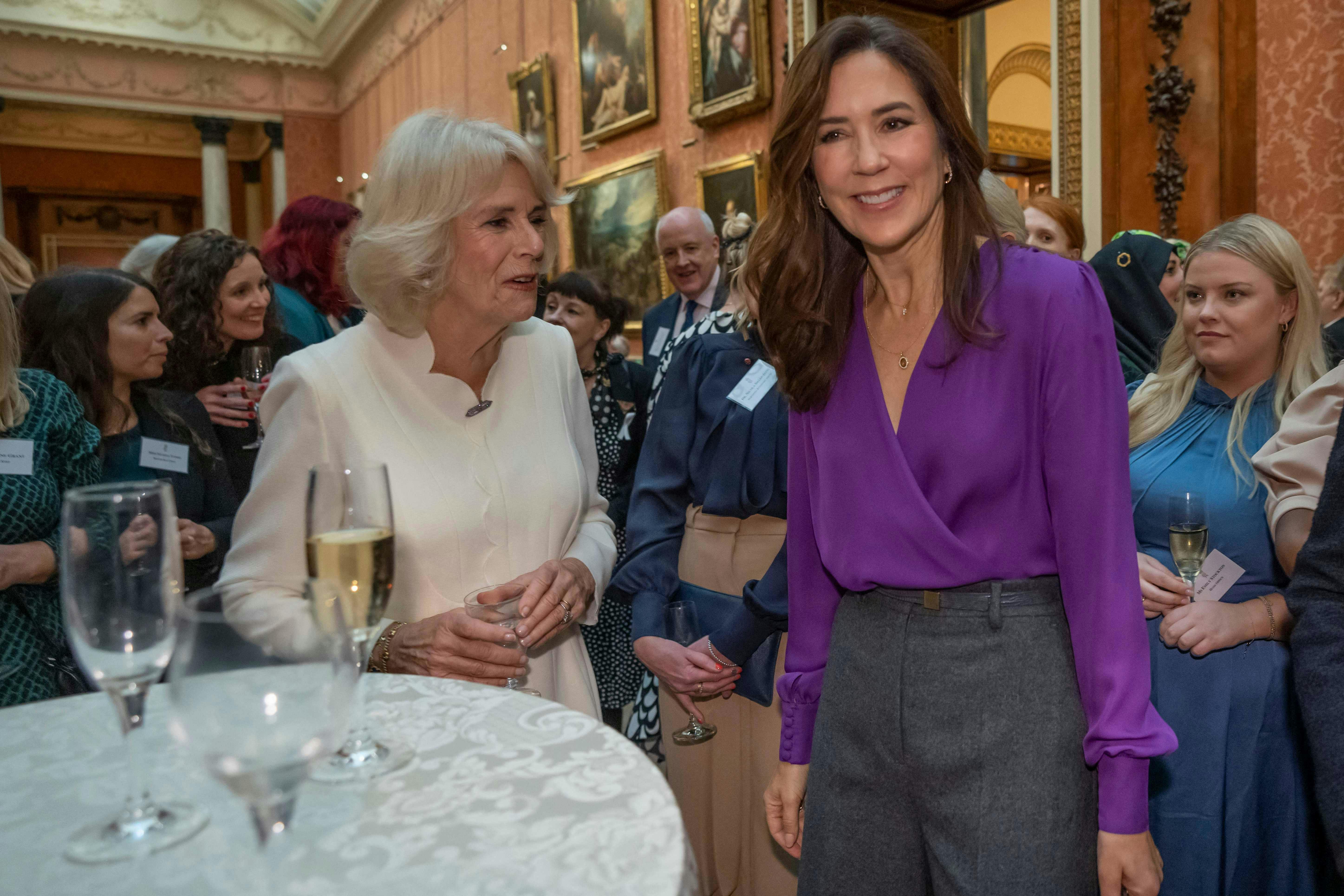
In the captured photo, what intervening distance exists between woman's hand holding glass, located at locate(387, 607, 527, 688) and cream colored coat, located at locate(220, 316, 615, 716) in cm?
18

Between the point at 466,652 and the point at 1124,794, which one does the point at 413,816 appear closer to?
the point at 466,652

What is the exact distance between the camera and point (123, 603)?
838mm

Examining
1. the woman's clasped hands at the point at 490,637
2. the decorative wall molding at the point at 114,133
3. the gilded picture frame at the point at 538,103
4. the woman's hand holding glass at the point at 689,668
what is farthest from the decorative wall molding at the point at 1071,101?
the decorative wall molding at the point at 114,133

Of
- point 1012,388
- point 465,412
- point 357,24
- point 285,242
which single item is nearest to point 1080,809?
point 1012,388

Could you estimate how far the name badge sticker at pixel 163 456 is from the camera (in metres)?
2.77

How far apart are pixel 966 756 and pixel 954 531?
0.31 meters

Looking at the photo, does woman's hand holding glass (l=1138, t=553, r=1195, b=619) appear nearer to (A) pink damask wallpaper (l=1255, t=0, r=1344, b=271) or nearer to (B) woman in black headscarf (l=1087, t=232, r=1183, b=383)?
(B) woman in black headscarf (l=1087, t=232, r=1183, b=383)

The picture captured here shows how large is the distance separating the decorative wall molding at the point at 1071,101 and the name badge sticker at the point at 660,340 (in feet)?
7.42

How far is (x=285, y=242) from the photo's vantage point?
4.21 meters

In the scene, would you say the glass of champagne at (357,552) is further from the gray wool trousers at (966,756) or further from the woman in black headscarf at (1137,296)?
the woman in black headscarf at (1137,296)

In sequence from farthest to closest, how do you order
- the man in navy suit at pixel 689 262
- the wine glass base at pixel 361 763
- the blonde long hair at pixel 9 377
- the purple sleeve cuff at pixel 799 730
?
the man in navy suit at pixel 689 262 < the blonde long hair at pixel 9 377 < the purple sleeve cuff at pixel 799 730 < the wine glass base at pixel 361 763

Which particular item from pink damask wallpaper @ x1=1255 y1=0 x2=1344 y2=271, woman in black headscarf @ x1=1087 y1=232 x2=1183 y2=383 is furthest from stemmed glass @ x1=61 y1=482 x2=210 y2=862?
pink damask wallpaper @ x1=1255 y1=0 x2=1344 y2=271

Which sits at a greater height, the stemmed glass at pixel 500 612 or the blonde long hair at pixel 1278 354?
the blonde long hair at pixel 1278 354

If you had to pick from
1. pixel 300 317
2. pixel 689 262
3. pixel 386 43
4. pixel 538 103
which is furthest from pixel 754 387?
pixel 386 43
